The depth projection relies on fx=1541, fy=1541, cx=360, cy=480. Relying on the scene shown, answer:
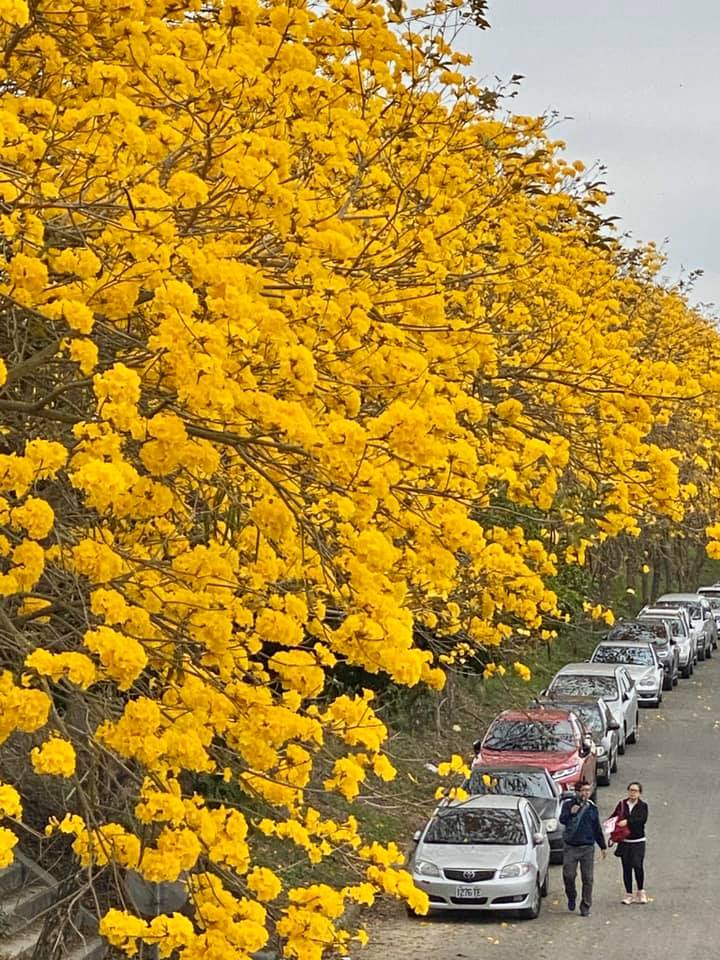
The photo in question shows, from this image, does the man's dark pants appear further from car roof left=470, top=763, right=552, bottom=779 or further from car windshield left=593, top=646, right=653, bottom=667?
car windshield left=593, top=646, right=653, bottom=667

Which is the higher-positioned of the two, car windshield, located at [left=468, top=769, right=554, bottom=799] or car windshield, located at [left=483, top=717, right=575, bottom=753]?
car windshield, located at [left=483, top=717, right=575, bottom=753]

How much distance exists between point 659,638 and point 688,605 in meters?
6.72

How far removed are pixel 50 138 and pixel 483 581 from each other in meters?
5.11

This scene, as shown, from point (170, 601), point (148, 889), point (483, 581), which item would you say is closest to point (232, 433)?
point (170, 601)

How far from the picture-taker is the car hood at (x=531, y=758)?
19.8m

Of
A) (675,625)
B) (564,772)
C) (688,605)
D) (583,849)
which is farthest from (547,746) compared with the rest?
(688,605)

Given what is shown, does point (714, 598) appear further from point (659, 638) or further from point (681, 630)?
point (659, 638)

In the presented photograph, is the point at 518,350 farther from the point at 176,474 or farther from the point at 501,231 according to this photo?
the point at 176,474

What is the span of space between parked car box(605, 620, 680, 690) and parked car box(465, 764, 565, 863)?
15291 millimetres

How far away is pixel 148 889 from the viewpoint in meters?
10.9

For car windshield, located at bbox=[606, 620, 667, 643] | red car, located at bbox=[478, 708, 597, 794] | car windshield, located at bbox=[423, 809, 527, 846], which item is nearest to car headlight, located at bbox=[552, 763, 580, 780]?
red car, located at bbox=[478, 708, 597, 794]

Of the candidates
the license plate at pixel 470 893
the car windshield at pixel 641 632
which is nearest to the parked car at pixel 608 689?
the car windshield at pixel 641 632

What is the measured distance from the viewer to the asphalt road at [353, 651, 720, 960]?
1375 centimetres

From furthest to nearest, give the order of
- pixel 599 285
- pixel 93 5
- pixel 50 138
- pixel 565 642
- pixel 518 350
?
1. pixel 565 642
2. pixel 599 285
3. pixel 518 350
4. pixel 93 5
5. pixel 50 138
